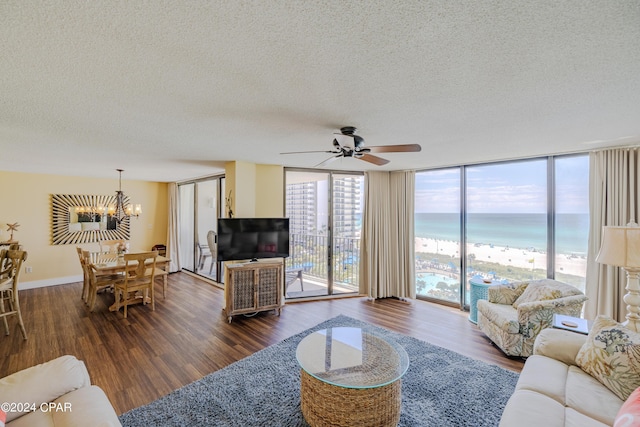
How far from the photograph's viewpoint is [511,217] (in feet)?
14.0

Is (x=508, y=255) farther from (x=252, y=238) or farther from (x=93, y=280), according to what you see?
(x=93, y=280)

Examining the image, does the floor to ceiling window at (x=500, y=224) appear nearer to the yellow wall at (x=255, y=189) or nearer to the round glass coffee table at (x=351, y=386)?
the yellow wall at (x=255, y=189)

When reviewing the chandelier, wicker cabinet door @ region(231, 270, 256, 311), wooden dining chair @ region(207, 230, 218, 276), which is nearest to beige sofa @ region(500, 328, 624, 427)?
wicker cabinet door @ region(231, 270, 256, 311)

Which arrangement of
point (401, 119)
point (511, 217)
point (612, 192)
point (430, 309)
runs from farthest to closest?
point (430, 309) < point (511, 217) < point (612, 192) < point (401, 119)

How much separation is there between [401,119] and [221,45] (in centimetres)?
157

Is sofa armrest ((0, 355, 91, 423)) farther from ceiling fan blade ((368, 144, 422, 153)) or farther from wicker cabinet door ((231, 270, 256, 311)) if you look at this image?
ceiling fan blade ((368, 144, 422, 153))

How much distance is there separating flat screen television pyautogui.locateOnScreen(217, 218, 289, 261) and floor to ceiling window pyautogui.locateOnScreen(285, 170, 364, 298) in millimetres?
675

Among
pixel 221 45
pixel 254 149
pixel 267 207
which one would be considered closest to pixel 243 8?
pixel 221 45

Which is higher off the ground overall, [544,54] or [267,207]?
[544,54]

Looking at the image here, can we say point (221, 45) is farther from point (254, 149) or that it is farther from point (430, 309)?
point (430, 309)

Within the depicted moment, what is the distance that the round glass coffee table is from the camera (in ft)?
6.08

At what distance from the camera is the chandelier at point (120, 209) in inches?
222

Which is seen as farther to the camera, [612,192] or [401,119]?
[612,192]

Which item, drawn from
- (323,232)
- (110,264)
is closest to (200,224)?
(110,264)
